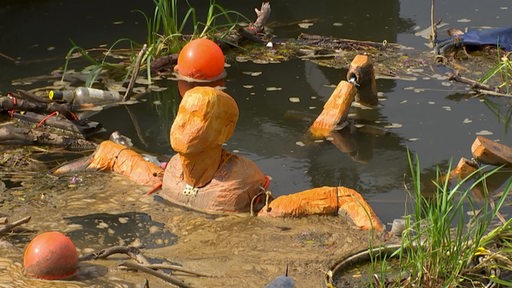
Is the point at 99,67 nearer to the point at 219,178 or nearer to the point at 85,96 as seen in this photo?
the point at 85,96

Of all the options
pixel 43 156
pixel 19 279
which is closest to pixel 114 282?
pixel 19 279

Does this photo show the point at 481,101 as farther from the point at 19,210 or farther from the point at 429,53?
the point at 19,210

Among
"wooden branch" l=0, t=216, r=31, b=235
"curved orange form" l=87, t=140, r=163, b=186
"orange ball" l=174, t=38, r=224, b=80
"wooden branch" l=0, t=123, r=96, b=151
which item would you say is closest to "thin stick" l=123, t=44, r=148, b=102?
"orange ball" l=174, t=38, r=224, b=80

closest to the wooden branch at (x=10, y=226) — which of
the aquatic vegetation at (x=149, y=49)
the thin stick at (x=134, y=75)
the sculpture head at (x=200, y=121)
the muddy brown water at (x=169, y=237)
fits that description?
the muddy brown water at (x=169, y=237)

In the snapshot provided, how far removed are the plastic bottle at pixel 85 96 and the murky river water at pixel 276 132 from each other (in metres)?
0.16

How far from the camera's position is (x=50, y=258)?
213 inches

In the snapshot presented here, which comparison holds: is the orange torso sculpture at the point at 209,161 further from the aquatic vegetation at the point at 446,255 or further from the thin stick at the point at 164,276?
the aquatic vegetation at the point at 446,255

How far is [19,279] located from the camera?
5441 millimetres

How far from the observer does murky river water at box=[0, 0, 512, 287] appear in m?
5.98

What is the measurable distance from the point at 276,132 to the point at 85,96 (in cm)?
172

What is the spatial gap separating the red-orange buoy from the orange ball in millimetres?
4070

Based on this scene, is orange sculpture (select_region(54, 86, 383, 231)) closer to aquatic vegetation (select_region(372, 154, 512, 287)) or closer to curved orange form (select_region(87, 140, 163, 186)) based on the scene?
curved orange form (select_region(87, 140, 163, 186))

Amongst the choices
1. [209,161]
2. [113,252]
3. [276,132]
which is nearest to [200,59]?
[276,132]

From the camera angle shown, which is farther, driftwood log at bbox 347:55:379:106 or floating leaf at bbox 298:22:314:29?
floating leaf at bbox 298:22:314:29
